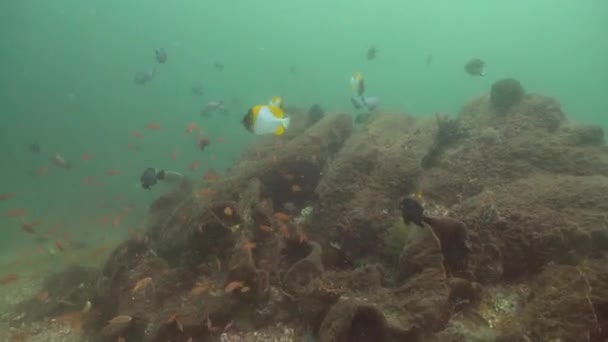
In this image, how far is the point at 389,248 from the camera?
6.10m

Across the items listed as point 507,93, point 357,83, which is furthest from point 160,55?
point 507,93

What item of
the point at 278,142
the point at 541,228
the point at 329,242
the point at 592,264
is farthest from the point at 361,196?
the point at 278,142

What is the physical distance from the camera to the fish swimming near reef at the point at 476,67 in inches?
446

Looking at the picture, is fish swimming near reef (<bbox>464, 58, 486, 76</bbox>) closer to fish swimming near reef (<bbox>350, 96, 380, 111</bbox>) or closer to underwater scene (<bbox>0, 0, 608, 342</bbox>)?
underwater scene (<bbox>0, 0, 608, 342</bbox>)

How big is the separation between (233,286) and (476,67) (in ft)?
32.1

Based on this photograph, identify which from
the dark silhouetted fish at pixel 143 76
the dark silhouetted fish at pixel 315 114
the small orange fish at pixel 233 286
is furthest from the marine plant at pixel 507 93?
the dark silhouetted fish at pixel 143 76

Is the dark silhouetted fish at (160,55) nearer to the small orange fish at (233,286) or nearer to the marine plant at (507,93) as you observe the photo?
the small orange fish at (233,286)

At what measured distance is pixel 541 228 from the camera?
17.2 ft

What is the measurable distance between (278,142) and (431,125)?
13.7 ft

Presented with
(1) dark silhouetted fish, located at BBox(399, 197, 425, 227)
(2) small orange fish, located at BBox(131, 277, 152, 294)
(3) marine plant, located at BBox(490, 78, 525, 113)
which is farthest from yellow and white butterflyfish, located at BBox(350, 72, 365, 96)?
(2) small orange fish, located at BBox(131, 277, 152, 294)

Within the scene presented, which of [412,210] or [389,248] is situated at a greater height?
[412,210]

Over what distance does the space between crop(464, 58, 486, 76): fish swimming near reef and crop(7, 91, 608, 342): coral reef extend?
5.82 ft

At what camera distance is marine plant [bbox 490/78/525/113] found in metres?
9.66

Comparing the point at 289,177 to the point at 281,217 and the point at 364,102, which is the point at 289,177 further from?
the point at 364,102
